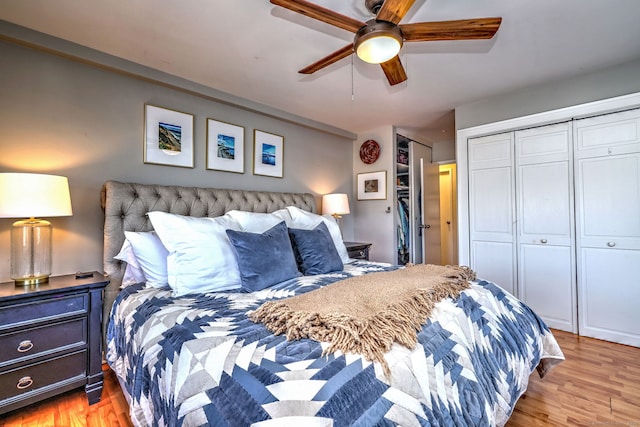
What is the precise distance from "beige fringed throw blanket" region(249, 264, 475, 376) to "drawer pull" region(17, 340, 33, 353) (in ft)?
4.48

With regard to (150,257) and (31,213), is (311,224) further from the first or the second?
(31,213)

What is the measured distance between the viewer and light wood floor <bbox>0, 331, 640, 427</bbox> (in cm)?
158

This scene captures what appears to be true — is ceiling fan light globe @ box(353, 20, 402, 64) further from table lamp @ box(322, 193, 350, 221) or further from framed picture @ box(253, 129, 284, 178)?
table lamp @ box(322, 193, 350, 221)

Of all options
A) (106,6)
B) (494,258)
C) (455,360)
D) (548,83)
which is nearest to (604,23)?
(548,83)

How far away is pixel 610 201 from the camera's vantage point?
2572 mm

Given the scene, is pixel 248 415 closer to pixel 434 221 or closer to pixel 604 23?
pixel 604 23

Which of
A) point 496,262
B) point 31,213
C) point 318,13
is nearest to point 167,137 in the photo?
point 31,213

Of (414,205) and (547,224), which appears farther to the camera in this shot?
(414,205)

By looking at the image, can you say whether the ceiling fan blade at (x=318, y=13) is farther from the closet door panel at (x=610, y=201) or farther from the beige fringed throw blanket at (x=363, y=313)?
the closet door panel at (x=610, y=201)

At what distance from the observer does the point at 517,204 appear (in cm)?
305

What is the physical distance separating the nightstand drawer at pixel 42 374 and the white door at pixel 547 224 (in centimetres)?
372

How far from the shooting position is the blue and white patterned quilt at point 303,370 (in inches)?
30.0

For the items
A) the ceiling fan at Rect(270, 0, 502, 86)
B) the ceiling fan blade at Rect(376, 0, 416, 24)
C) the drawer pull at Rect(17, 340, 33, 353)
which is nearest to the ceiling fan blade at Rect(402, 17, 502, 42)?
the ceiling fan at Rect(270, 0, 502, 86)

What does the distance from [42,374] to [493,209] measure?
386 centimetres
